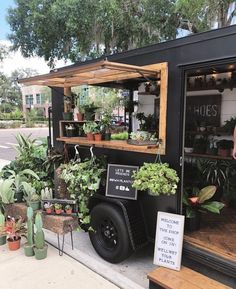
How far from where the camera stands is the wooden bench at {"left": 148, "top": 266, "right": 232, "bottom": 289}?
2424mm

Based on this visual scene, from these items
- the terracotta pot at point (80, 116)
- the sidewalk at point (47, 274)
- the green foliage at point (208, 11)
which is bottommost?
the sidewalk at point (47, 274)

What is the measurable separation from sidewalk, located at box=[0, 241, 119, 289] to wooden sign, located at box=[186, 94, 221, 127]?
3.27 meters

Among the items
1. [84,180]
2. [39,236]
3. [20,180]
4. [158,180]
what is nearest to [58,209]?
[39,236]

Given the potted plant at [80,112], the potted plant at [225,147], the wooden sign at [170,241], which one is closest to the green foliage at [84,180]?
the wooden sign at [170,241]

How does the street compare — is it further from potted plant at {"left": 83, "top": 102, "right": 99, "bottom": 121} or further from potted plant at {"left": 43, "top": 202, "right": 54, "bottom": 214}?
potted plant at {"left": 43, "top": 202, "right": 54, "bottom": 214}

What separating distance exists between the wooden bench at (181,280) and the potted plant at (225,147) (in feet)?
7.70

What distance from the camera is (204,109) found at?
16.6ft

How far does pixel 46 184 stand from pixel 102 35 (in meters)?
6.17

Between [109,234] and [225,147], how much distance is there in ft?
8.11

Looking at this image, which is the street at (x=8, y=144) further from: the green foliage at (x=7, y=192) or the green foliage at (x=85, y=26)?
the green foliage at (x=85, y=26)

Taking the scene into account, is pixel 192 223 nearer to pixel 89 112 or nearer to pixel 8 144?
pixel 89 112

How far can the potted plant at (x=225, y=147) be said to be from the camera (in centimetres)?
452

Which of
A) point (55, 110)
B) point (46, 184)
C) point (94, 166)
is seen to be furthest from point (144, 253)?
point (55, 110)

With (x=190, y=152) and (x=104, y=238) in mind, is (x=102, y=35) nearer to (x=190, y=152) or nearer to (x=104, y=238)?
(x=190, y=152)
